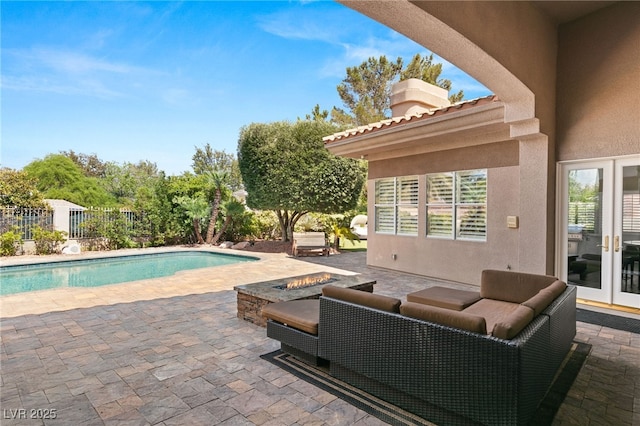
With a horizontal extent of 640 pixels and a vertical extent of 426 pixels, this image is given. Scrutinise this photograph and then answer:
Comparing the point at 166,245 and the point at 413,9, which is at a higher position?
the point at 413,9

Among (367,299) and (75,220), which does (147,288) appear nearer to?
(367,299)

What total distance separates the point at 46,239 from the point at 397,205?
13674mm

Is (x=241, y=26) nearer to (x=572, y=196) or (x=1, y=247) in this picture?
(x=1, y=247)

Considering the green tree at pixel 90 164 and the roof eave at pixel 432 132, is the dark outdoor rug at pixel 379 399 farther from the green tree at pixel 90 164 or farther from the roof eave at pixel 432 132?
the green tree at pixel 90 164

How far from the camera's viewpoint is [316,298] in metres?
5.11

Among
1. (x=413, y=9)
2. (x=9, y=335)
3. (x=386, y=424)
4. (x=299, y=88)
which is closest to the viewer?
(x=386, y=424)

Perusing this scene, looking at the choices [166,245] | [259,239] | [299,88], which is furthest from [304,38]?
[166,245]

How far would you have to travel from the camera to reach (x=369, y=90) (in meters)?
24.5

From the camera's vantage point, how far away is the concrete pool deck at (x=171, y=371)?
295cm

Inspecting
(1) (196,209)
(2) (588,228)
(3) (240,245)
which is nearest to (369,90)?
(3) (240,245)

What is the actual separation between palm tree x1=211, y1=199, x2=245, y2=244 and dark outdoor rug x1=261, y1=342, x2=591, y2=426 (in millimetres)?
12969

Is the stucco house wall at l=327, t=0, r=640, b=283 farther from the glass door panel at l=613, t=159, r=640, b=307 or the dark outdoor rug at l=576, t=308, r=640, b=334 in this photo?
the dark outdoor rug at l=576, t=308, r=640, b=334

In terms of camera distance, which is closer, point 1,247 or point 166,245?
point 1,247

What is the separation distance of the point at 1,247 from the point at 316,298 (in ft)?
45.7
